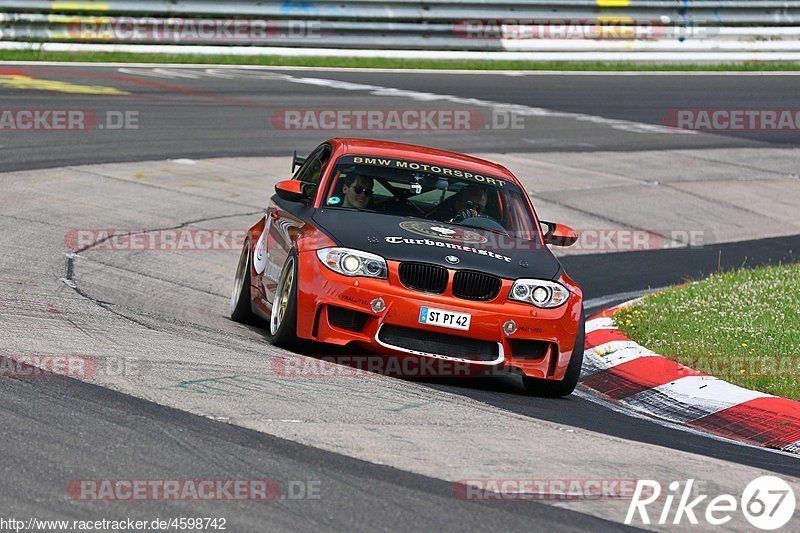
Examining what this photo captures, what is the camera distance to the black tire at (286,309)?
8.26 meters

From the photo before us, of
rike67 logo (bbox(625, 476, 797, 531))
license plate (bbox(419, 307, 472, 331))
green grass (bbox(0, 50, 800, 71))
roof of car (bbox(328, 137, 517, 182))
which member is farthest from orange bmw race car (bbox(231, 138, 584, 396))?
green grass (bbox(0, 50, 800, 71))

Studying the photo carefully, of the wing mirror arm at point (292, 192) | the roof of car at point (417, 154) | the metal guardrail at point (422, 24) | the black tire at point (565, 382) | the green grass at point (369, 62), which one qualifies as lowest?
the black tire at point (565, 382)

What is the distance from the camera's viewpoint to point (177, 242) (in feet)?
42.0

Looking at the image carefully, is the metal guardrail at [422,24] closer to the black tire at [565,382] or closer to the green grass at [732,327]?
the green grass at [732,327]

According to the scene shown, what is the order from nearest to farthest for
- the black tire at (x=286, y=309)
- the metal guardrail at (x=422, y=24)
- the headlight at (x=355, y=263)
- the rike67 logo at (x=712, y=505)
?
the rike67 logo at (x=712, y=505), the headlight at (x=355, y=263), the black tire at (x=286, y=309), the metal guardrail at (x=422, y=24)

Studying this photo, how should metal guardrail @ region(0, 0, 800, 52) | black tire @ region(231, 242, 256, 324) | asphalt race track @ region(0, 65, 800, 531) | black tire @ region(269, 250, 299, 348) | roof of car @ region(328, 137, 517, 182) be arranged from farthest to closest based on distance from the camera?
metal guardrail @ region(0, 0, 800, 52), black tire @ region(231, 242, 256, 324), roof of car @ region(328, 137, 517, 182), black tire @ region(269, 250, 299, 348), asphalt race track @ region(0, 65, 800, 531)

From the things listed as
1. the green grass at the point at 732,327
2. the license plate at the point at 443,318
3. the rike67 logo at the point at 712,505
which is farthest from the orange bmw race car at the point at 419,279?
the rike67 logo at the point at 712,505

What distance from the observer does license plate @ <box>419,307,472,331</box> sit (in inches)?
316

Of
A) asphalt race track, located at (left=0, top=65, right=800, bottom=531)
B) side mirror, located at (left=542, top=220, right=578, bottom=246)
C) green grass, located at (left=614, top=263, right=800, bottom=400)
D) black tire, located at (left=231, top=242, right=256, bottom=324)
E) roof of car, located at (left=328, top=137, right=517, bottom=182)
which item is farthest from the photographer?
black tire, located at (left=231, top=242, right=256, bottom=324)

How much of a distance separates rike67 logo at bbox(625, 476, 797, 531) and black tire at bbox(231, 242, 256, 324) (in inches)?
184

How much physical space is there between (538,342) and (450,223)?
126cm

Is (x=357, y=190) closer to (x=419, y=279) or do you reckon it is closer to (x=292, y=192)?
(x=292, y=192)

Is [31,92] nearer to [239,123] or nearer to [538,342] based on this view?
[239,123]

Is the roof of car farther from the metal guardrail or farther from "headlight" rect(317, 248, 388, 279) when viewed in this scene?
the metal guardrail
